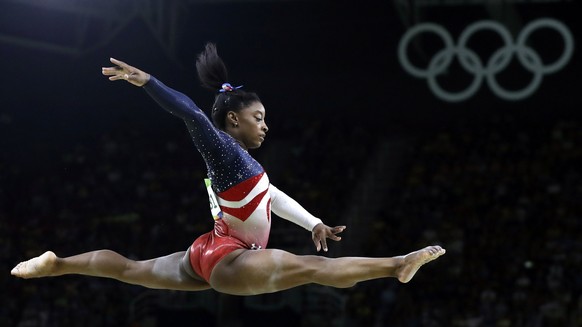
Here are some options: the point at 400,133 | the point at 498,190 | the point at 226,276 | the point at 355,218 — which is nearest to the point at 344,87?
the point at 400,133

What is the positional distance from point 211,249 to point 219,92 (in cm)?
92

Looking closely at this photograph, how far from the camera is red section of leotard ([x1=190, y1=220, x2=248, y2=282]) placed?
17.3ft

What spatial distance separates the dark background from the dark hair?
23.8ft

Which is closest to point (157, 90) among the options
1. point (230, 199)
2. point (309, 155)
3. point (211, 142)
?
point (211, 142)

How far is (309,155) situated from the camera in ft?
53.9

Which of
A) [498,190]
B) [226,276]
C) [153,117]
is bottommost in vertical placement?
[153,117]

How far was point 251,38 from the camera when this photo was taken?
1833 centimetres

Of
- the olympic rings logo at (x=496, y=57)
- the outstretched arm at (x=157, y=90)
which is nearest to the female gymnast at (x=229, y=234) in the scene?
the outstretched arm at (x=157, y=90)

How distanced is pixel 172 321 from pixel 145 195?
350 centimetres

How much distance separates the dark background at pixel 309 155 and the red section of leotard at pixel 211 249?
23.6 feet

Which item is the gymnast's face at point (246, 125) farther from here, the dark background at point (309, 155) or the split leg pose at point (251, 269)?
the dark background at point (309, 155)

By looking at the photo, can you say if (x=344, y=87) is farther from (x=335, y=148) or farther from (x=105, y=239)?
(x=105, y=239)

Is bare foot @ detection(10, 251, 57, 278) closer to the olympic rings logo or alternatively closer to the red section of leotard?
the red section of leotard

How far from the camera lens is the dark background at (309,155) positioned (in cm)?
1298
